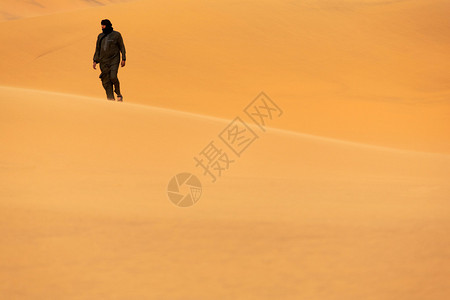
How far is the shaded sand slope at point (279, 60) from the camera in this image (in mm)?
15539

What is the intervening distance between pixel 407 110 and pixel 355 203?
39.0 ft

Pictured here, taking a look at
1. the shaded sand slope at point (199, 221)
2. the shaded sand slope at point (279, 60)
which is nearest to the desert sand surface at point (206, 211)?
the shaded sand slope at point (199, 221)

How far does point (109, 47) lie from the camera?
32.8ft

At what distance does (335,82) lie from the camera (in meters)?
18.1

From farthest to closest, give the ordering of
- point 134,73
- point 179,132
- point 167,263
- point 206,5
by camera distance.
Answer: point 206,5 < point 134,73 < point 179,132 < point 167,263

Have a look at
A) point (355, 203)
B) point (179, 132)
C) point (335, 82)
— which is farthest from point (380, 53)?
point (355, 203)

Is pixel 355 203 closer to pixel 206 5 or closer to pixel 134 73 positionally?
pixel 134 73

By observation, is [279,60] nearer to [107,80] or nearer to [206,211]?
[107,80]

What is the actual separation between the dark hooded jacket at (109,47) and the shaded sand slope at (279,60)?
5.08 meters

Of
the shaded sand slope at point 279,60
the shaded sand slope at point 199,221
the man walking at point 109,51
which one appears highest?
the shaded sand slope at point 279,60
